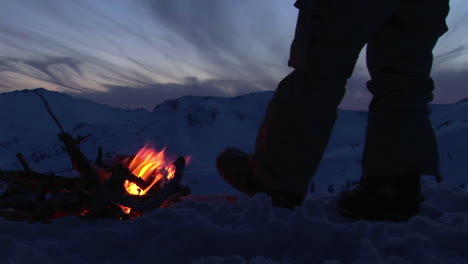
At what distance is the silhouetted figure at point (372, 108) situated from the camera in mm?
2008

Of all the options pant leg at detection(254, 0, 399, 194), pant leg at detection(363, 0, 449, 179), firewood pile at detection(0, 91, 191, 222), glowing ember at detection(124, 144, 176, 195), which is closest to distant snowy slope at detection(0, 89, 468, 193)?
pant leg at detection(363, 0, 449, 179)

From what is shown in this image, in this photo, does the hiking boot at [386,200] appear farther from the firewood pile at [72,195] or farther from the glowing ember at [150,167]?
the glowing ember at [150,167]

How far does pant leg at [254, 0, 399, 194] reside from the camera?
199cm

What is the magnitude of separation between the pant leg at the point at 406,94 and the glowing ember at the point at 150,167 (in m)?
1.30

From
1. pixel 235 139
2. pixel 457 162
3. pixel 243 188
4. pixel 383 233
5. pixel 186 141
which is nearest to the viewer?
pixel 383 233

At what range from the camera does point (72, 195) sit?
75.7 inches

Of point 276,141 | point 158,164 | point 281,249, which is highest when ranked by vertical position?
point 276,141

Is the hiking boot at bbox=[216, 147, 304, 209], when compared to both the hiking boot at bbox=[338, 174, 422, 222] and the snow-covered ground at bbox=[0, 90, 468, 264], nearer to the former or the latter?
the snow-covered ground at bbox=[0, 90, 468, 264]

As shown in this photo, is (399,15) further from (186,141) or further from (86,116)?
(86,116)

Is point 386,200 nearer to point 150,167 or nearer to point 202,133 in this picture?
point 150,167

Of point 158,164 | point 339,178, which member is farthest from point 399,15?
point 339,178

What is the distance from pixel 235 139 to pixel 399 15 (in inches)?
1203

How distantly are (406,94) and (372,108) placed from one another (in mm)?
219

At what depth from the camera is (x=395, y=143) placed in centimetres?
215
